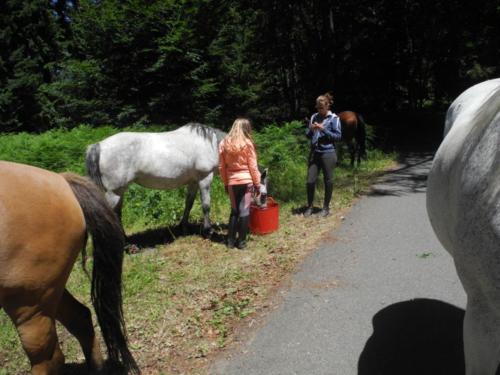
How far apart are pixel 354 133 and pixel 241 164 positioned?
7.44m

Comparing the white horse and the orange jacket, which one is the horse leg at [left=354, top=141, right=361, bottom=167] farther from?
the white horse

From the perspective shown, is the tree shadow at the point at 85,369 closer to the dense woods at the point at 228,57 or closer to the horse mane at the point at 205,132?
the horse mane at the point at 205,132

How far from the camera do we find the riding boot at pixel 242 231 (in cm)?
549

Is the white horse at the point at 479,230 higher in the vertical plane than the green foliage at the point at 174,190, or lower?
higher

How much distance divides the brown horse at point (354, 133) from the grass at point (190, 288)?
4880 millimetres

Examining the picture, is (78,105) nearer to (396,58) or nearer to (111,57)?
(111,57)

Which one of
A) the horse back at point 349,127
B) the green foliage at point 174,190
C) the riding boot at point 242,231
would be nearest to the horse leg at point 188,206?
the green foliage at point 174,190

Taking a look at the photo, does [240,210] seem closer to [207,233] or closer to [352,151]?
[207,233]

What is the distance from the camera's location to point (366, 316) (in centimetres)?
362

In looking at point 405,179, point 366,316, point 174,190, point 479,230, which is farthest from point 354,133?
point 479,230

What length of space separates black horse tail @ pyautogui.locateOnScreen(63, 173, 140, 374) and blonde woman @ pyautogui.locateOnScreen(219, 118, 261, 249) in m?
2.55

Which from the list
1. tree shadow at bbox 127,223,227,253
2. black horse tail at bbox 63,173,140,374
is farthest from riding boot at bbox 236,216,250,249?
black horse tail at bbox 63,173,140,374

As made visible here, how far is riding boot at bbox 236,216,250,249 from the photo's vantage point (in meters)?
5.49

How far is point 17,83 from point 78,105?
10.0 metres
